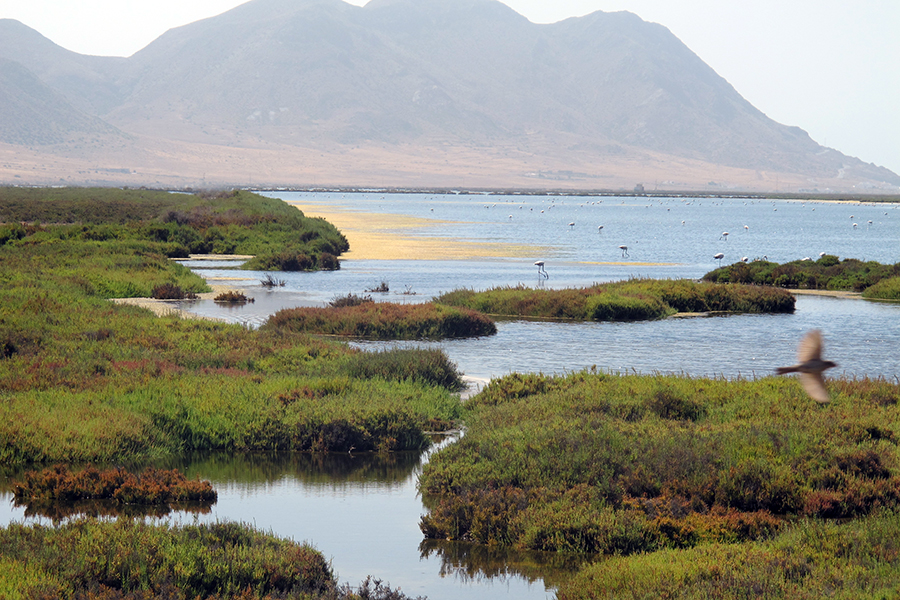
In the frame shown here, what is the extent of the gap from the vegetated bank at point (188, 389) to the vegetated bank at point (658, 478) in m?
2.03

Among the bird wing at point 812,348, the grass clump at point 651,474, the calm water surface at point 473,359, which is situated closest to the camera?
the bird wing at point 812,348

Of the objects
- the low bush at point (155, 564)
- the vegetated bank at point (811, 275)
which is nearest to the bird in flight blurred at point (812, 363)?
the low bush at point (155, 564)

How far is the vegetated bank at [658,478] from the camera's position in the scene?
389 inches

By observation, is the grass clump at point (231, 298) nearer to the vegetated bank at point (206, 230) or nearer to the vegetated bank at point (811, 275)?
the vegetated bank at point (206, 230)

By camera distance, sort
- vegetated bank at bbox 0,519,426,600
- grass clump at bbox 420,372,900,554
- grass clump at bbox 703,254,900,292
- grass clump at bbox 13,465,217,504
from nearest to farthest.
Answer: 1. vegetated bank at bbox 0,519,426,600
2. grass clump at bbox 420,372,900,554
3. grass clump at bbox 13,465,217,504
4. grass clump at bbox 703,254,900,292

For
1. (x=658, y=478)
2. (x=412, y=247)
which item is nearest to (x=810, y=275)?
(x=412, y=247)

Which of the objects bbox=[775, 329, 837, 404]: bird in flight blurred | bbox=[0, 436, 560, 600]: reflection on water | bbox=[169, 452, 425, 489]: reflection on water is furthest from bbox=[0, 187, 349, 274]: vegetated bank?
bbox=[775, 329, 837, 404]: bird in flight blurred

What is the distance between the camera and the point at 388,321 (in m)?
25.7

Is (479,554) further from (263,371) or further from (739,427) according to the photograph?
(263,371)

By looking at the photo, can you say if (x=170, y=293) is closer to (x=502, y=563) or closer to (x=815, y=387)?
(x=502, y=563)

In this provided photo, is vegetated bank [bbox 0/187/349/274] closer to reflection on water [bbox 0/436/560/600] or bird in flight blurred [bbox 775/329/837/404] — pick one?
reflection on water [bbox 0/436/560/600]

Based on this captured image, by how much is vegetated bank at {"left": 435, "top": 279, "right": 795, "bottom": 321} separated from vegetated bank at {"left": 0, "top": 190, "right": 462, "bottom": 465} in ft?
37.7

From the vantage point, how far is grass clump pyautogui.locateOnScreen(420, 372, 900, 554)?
1000 cm

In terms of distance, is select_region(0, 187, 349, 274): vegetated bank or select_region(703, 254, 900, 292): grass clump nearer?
select_region(703, 254, 900, 292): grass clump
